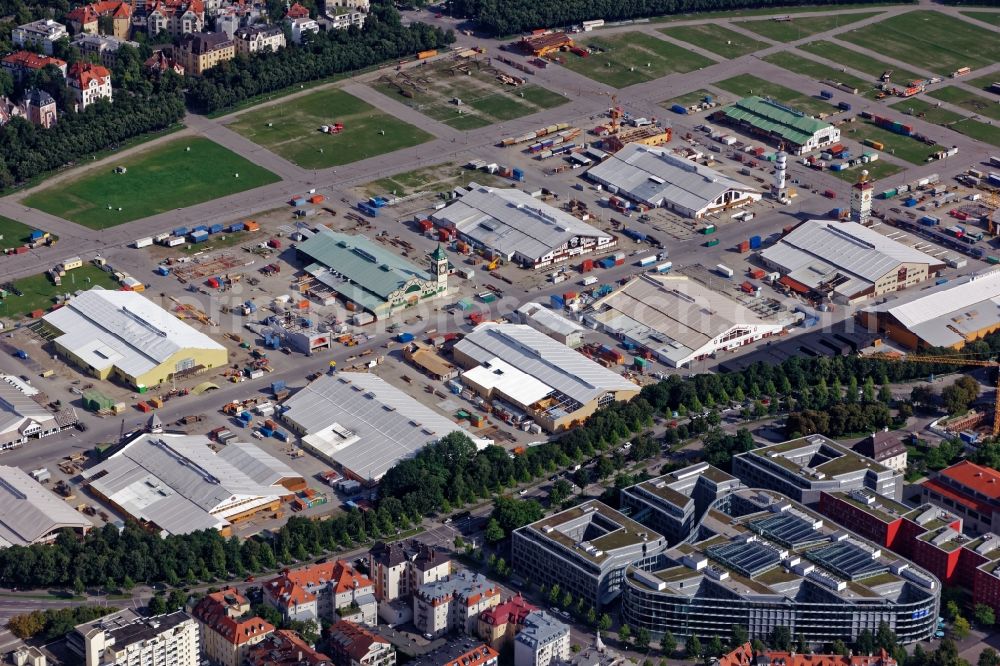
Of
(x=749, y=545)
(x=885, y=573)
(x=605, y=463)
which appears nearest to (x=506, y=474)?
(x=605, y=463)

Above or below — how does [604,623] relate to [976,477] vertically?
below

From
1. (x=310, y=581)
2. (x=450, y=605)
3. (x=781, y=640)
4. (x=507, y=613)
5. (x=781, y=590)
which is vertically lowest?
(x=781, y=640)

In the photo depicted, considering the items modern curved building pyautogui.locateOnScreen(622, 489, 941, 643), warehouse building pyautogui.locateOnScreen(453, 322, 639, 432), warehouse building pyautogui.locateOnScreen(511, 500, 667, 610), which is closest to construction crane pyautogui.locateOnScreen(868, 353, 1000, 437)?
warehouse building pyautogui.locateOnScreen(453, 322, 639, 432)

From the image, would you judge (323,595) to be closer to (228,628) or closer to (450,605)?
(228,628)

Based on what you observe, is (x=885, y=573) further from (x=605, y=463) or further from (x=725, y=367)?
(x=725, y=367)

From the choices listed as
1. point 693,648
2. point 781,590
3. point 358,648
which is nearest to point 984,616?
point 781,590

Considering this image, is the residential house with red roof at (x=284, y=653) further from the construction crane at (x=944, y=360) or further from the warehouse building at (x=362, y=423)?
the construction crane at (x=944, y=360)

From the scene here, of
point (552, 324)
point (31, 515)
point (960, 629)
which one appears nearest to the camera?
point (960, 629)
